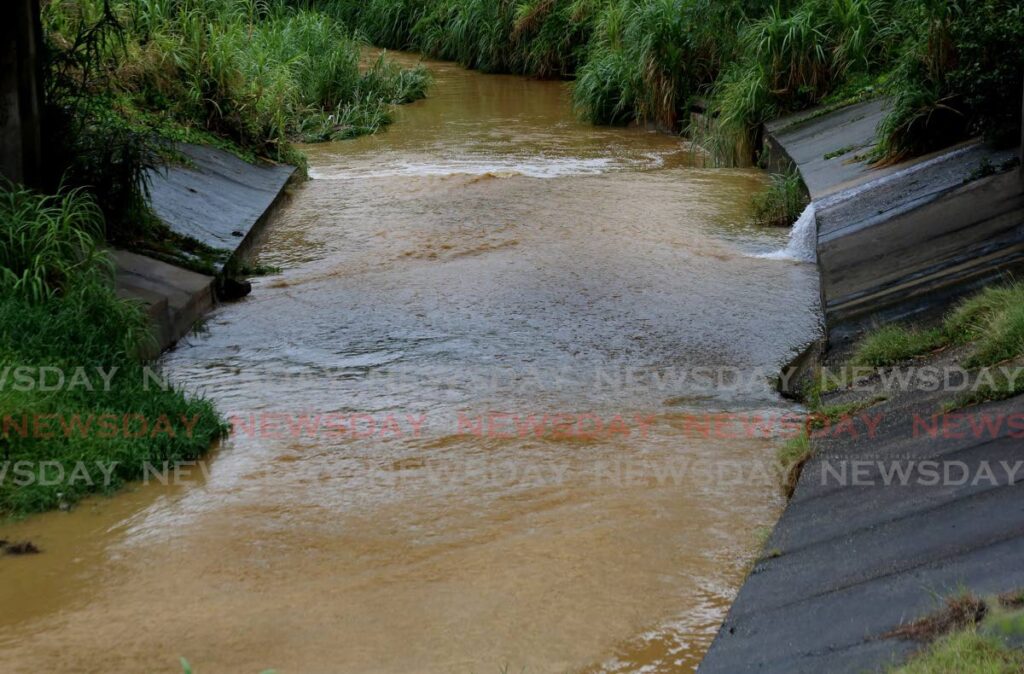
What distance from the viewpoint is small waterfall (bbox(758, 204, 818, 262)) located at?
9703mm

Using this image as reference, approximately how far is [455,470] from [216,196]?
19.1 ft

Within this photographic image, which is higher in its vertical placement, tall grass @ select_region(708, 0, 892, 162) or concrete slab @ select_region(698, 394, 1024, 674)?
tall grass @ select_region(708, 0, 892, 162)

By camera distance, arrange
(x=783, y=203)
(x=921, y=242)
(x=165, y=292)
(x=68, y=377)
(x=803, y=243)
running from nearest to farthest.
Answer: (x=68, y=377) → (x=921, y=242) → (x=165, y=292) → (x=803, y=243) → (x=783, y=203)

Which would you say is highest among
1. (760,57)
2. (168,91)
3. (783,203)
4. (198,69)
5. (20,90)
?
(20,90)

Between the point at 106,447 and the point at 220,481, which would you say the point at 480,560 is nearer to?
the point at 220,481

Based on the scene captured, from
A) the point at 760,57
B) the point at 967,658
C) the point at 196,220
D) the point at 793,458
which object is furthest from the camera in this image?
the point at 760,57

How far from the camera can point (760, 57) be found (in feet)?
45.9

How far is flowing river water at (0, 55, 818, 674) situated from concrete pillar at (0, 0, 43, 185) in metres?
1.51

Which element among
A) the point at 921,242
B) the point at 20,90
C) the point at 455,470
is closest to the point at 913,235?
the point at 921,242

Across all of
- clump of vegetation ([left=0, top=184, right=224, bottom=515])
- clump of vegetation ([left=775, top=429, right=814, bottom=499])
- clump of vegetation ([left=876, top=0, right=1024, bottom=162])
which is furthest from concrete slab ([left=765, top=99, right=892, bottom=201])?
clump of vegetation ([left=0, top=184, right=224, bottom=515])

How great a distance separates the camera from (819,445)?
5.57 meters

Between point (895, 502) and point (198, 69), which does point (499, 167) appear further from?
point (895, 502)

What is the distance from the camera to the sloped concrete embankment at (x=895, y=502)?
3619 millimetres

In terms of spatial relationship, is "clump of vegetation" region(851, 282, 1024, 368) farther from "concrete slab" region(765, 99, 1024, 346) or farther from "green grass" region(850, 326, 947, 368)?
"concrete slab" region(765, 99, 1024, 346)
